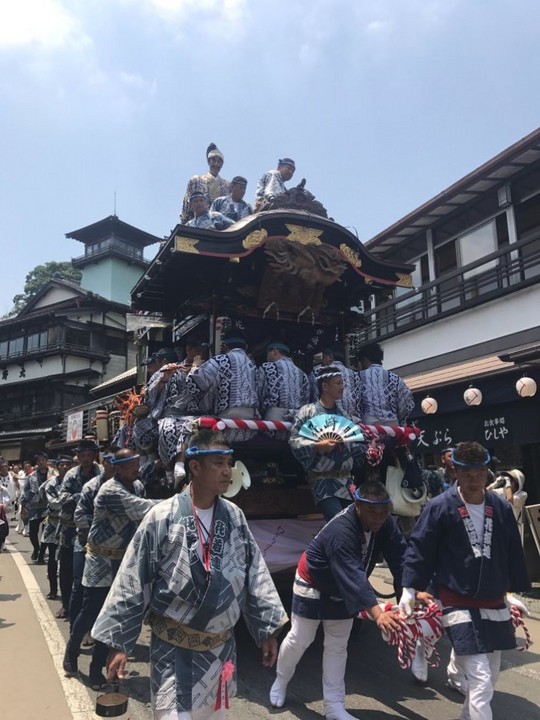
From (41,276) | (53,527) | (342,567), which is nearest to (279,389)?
(342,567)

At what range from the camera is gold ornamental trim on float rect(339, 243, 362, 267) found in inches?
264

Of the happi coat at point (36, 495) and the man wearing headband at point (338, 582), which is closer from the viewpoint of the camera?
the man wearing headband at point (338, 582)

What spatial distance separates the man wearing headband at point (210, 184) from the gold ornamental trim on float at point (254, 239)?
2892 mm

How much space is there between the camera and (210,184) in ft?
30.1

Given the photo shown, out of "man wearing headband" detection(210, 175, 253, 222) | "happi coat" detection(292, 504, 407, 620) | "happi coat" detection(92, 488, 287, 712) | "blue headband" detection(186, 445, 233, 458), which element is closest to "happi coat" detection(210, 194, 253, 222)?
"man wearing headband" detection(210, 175, 253, 222)

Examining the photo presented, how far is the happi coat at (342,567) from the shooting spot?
11.6 feet

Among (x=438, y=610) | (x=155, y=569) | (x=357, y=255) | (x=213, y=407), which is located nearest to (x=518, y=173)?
(x=357, y=255)

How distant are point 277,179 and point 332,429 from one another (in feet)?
15.4

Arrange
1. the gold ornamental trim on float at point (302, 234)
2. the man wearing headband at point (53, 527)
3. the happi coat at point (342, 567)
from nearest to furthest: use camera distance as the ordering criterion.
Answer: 1. the happi coat at point (342, 567)
2. the gold ornamental trim on float at point (302, 234)
3. the man wearing headband at point (53, 527)

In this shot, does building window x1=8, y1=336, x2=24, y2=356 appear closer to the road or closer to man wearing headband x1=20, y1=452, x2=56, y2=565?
man wearing headband x1=20, y1=452, x2=56, y2=565

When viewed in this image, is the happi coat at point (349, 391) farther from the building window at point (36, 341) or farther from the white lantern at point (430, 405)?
the building window at point (36, 341)

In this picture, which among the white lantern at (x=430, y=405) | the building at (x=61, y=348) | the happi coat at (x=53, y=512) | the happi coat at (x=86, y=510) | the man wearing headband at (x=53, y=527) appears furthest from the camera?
the building at (x=61, y=348)

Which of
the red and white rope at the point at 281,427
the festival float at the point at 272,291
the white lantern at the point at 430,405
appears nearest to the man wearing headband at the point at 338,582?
the red and white rope at the point at 281,427

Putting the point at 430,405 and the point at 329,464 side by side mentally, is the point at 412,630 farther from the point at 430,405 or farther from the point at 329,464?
the point at 430,405
